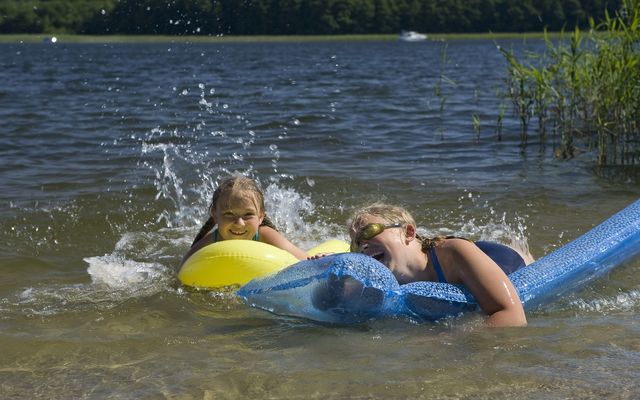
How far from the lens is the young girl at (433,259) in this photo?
3.88 metres

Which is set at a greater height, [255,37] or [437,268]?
[437,268]

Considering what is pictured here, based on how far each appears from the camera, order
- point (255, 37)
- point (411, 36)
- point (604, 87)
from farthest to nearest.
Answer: point (411, 36)
point (255, 37)
point (604, 87)

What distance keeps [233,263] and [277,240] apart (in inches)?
22.6

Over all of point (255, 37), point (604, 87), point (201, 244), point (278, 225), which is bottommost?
point (255, 37)

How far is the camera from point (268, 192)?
762 cm

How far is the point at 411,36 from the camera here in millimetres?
60375

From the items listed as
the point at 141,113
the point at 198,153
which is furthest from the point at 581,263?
the point at 141,113

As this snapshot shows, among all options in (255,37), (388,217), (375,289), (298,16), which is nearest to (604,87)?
(388,217)

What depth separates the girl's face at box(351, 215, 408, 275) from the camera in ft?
13.1

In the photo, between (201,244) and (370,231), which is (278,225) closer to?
(201,244)

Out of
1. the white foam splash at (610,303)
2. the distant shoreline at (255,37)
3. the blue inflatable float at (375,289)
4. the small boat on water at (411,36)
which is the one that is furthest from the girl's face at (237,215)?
the small boat on water at (411,36)

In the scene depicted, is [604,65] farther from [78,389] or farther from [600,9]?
[600,9]

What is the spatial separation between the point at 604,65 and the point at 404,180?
6.78 ft

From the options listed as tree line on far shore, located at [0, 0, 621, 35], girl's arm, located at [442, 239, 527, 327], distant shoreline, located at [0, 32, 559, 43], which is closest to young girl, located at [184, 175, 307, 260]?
girl's arm, located at [442, 239, 527, 327]
